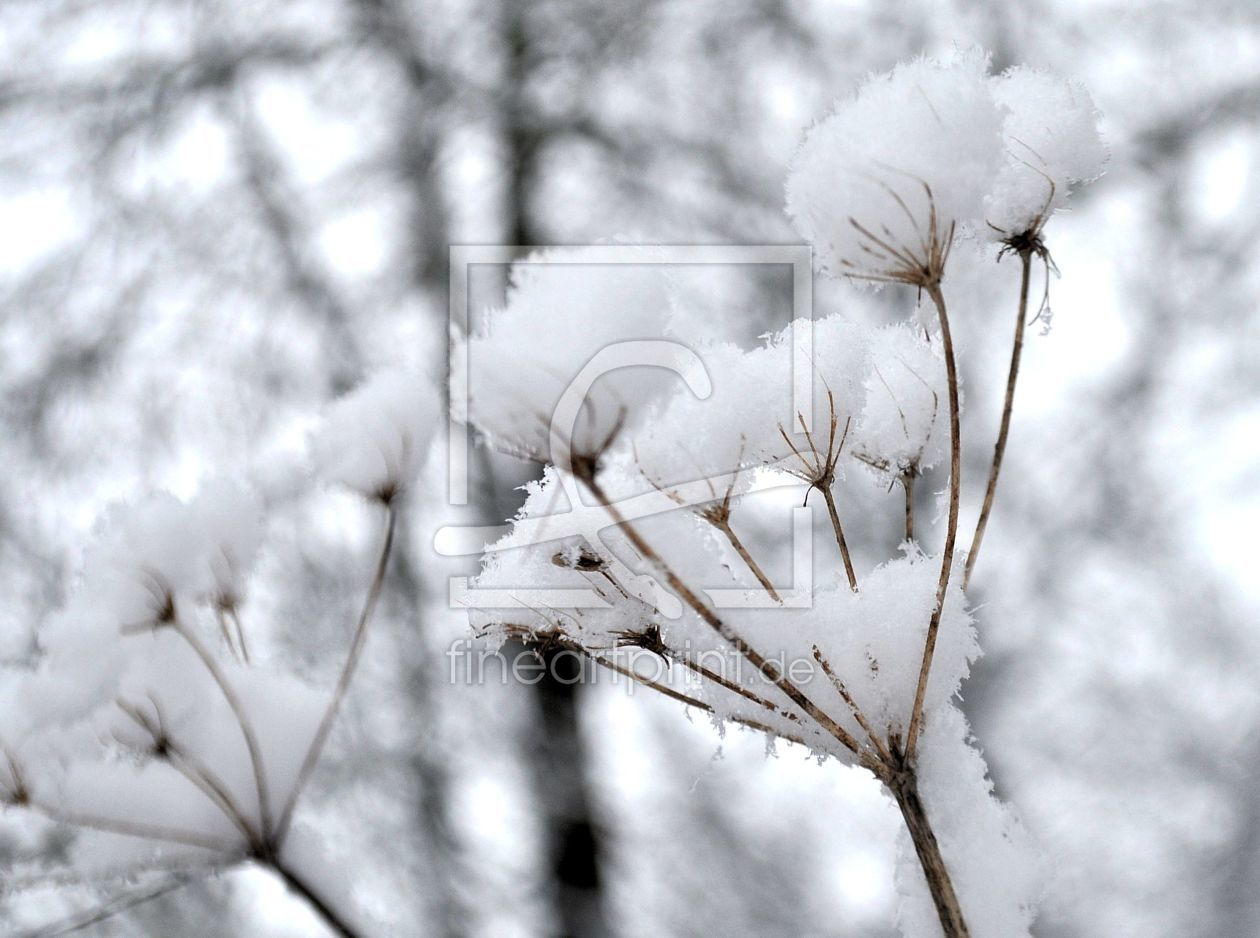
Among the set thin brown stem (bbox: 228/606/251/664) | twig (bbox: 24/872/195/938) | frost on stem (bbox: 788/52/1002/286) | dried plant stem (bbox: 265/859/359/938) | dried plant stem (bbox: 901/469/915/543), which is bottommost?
twig (bbox: 24/872/195/938)

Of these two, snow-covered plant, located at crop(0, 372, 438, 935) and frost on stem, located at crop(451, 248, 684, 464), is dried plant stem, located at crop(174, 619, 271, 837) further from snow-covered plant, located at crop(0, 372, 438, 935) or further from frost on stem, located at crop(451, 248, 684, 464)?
frost on stem, located at crop(451, 248, 684, 464)

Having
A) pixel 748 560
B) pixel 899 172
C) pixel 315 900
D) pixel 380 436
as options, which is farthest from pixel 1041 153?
pixel 315 900

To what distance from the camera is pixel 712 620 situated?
1.47 feet

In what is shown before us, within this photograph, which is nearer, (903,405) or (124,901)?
(124,901)

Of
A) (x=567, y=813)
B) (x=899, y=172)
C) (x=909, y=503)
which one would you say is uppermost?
(x=899, y=172)

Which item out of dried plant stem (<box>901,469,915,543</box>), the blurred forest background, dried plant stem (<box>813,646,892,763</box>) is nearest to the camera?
dried plant stem (<box>813,646,892,763</box>)

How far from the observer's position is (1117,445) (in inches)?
148

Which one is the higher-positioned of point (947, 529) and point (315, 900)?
point (947, 529)

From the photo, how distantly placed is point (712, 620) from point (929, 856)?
156mm

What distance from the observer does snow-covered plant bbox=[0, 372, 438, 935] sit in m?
0.49

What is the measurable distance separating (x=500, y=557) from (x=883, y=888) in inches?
149

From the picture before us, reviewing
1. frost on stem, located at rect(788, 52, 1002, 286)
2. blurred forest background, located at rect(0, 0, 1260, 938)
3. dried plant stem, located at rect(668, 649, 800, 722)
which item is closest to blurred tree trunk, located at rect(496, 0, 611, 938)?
blurred forest background, located at rect(0, 0, 1260, 938)

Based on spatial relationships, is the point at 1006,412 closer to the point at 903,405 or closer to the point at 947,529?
the point at 947,529

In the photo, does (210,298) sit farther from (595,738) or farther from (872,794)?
(872,794)
